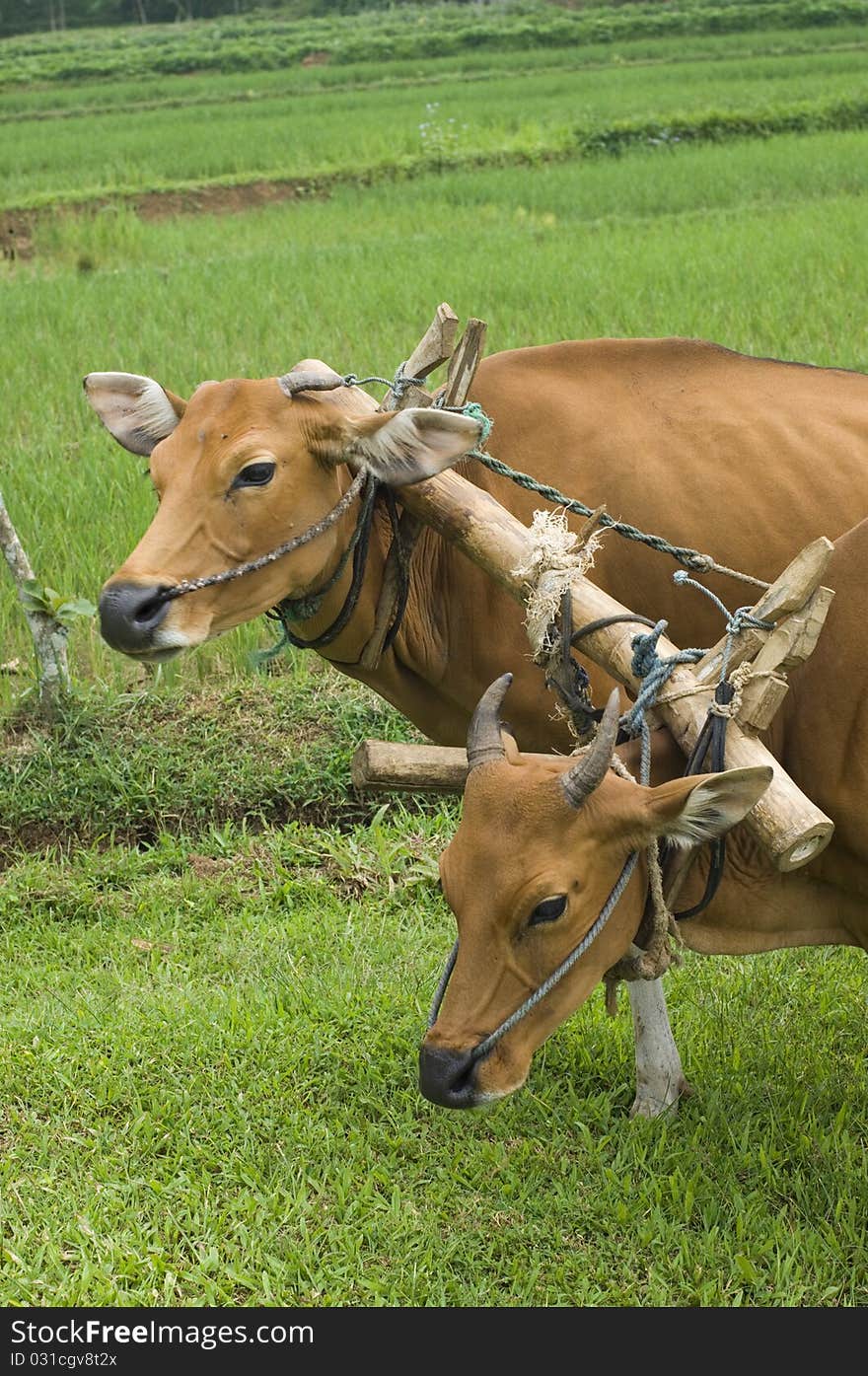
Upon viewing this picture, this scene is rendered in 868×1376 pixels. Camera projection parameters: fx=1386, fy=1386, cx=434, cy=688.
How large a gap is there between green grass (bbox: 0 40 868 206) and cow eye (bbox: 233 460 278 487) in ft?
51.0

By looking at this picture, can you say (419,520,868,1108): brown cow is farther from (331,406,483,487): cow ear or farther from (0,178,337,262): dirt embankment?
(0,178,337,262): dirt embankment

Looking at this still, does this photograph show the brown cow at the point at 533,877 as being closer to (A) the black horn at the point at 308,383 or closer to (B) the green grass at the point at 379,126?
(A) the black horn at the point at 308,383

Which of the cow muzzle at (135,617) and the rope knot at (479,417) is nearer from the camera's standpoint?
the cow muzzle at (135,617)

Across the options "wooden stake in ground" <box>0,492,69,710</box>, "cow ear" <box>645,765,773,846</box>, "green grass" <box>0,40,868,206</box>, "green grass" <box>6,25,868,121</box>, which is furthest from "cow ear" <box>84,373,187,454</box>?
"green grass" <box>6,25,868,121</box>

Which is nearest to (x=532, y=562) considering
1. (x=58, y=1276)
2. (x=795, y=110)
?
(x=58, y=1276)

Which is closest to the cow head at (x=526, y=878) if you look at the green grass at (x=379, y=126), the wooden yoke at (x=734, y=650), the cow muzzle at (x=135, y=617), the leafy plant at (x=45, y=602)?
the wooden yoke at (x=734, y=650)

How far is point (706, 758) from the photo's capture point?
8.34 ft

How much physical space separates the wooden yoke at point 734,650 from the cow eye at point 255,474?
44 centimetres

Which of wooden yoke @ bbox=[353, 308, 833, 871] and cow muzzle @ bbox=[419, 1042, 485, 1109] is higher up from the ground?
wooden yoke @ bbox=[353, 308, 833, 871]

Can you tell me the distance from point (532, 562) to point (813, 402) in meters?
1.69

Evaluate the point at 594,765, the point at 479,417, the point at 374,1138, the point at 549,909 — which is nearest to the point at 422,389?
the point at 479,417

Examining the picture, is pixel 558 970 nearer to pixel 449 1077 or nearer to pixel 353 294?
pixel 449 1077

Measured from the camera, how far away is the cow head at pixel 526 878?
2.37m

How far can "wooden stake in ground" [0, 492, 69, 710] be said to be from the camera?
5566 mm
